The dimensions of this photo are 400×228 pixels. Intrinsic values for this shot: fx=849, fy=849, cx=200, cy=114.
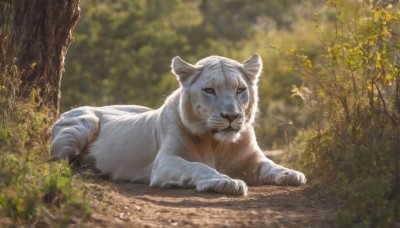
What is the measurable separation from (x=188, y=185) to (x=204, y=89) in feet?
2.98

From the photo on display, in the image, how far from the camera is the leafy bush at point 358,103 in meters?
6.16

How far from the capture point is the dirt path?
17.5 ft

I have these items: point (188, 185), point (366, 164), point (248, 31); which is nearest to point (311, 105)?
point (188, 185)

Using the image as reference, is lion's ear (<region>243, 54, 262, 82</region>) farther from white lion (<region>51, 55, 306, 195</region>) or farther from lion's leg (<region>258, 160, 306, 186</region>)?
lion's leg (<region>258, 160, 306, 186</region>)

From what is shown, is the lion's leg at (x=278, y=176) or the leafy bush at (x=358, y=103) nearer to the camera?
the leafy bush at (x=358, y=103)

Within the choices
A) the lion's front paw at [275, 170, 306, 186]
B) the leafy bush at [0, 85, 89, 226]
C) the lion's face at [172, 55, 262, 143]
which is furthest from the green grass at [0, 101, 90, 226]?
the lion's front paw at [275, 170, 306, 186]

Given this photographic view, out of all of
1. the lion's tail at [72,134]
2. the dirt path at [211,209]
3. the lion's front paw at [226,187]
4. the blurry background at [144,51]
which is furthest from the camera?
the blurry background at [144,51]

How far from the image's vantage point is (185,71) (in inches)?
307

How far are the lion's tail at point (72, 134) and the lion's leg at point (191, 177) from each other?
134 centimetres

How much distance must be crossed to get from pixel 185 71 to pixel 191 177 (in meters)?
1.14

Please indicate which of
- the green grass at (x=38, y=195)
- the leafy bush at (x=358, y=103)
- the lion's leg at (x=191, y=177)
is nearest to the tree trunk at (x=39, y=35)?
the lion's leg at (x=191, y=177)

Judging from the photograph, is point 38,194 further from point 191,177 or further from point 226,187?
point 191,177

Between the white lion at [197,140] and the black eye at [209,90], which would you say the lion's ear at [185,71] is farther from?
the black eye at [209,90]

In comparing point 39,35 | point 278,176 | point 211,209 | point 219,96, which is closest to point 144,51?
point 39,35
